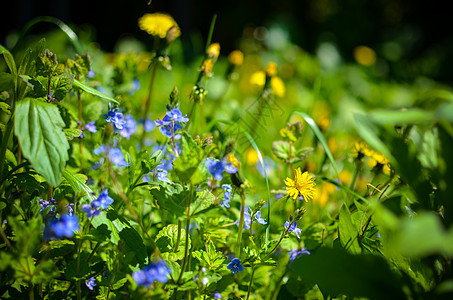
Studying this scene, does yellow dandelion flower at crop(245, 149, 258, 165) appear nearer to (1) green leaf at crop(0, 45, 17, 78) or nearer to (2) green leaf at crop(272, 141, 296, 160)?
(2) green leaf at crop(272, 141, 296, 160)

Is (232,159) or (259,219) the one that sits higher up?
(232,159)

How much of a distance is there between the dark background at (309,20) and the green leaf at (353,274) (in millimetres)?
3955

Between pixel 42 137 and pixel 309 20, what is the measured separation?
5164 mm

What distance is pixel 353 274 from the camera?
0.71 m

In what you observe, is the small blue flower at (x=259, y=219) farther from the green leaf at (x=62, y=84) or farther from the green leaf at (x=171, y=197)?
the green leaf at (x=62, y=84)

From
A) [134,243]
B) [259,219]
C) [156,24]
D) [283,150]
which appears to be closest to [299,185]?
[259,219]

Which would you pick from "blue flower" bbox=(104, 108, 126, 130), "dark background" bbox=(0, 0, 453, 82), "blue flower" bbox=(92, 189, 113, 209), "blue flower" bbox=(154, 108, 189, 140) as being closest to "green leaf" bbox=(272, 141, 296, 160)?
"blue flower" bbox=(154, 108, 189, 140)

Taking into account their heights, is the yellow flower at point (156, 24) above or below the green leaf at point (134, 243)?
above

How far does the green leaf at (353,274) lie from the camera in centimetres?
70

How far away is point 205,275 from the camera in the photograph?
87 centimetres

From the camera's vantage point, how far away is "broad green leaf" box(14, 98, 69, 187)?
785 millimetres

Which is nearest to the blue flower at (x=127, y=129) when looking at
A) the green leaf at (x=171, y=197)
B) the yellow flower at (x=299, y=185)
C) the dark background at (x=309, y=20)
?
the green leaf at (x=171, y=197)

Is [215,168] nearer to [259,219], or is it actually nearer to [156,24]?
[259,219]

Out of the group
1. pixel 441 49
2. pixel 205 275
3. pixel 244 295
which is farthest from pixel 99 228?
pixel 441 49
